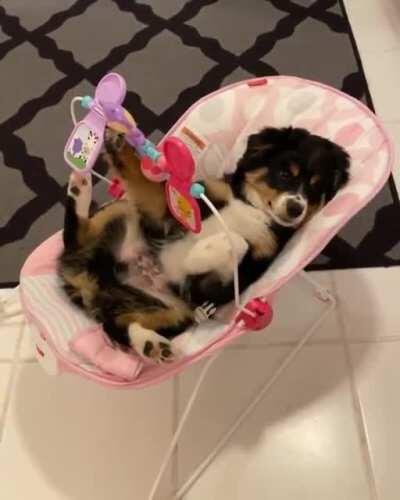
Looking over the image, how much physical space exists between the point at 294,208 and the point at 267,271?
11cm

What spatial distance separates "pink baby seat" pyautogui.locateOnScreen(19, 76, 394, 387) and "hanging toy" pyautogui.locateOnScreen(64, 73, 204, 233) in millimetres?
172

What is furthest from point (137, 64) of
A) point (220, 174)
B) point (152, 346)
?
point (152, 346)

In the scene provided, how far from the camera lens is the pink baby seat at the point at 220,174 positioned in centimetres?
92

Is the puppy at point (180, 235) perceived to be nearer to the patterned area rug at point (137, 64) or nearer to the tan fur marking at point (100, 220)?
the tan fur marking at point (100, 220)

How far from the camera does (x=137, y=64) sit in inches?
69.9

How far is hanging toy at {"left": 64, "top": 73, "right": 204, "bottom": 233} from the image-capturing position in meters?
0.79

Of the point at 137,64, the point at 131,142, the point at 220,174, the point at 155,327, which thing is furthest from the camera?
the point at 137,64

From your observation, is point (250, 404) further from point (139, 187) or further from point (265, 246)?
point (139, 187)

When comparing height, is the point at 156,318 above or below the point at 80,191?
below

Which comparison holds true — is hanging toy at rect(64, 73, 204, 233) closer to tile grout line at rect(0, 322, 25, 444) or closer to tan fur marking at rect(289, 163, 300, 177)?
A: tan fur marking at rect(289, 163, 300, 177)

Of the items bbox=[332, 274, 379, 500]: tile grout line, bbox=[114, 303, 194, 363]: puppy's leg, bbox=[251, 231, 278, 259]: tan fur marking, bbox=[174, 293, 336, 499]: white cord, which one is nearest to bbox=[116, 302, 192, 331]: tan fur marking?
bbox=[114, 303, 194, 363]: puppy's leg

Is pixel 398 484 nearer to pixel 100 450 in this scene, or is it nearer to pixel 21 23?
pixel 100 450

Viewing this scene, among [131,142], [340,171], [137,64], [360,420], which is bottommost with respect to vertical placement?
[360,420]

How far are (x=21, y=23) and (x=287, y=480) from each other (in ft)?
4.89
